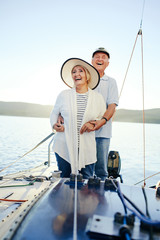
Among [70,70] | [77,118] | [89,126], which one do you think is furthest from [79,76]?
[89,126]

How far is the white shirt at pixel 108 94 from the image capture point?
2473mm

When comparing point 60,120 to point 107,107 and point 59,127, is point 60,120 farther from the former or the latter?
point 107,107

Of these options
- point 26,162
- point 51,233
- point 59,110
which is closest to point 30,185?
point 59,110

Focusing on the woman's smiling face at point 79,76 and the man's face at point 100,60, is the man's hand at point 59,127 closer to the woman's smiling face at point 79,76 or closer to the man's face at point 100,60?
the woman's smiling face at point 79,76

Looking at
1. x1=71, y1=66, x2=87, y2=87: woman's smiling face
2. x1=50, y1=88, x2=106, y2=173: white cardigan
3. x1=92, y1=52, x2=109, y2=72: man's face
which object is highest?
x1=92, y1=52, x2=109, y2=72: man's face

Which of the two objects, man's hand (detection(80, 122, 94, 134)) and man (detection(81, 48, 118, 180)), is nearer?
man's hand (detection(80, 122, 94, 134))

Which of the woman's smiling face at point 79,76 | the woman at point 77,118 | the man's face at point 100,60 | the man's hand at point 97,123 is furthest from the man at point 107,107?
the woman's smiling face at point 79,76

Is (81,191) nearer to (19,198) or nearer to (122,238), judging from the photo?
(122,238)

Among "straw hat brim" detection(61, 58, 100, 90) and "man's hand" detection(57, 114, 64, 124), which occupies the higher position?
"straw hat brim" detection(61, 58, 100, 90)

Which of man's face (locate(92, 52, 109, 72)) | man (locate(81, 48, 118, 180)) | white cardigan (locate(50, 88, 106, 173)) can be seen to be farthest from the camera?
Answer: man's face (locate(92, 52, 109, 72))

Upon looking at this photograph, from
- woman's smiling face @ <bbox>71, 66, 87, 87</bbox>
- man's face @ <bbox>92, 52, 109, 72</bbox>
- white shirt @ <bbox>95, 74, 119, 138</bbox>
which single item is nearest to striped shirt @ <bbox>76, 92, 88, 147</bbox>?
woman's smiling face @ <bbox>71, 66, 87, 87</bbox>

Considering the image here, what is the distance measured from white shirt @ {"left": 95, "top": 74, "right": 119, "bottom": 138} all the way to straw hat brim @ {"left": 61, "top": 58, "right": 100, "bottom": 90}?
0.96ft

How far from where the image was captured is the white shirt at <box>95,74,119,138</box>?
2.47 m

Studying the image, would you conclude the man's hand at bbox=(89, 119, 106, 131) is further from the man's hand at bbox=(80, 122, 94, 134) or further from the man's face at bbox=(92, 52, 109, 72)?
the man's face at bbox=(92, 52, 109, 72)
